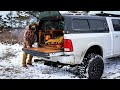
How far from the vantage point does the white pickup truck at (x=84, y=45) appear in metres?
5.89

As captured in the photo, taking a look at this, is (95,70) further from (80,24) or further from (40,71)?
(40,71)

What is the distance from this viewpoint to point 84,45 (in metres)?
6.07

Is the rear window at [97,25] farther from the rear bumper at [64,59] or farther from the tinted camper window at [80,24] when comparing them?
the rear bumper at [64,59]

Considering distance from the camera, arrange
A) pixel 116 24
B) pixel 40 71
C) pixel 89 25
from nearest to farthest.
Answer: pixel 89 25, pixel 40 71, pixel 116 24

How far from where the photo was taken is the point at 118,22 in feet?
25.0

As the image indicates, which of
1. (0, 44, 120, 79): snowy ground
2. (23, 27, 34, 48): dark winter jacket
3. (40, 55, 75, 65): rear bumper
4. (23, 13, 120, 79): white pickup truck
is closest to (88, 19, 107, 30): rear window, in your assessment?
(23, 13, 120, 79): white pickup truck

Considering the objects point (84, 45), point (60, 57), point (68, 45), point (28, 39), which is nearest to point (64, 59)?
point (60, 57)

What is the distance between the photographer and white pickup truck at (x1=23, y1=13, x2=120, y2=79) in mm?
5887

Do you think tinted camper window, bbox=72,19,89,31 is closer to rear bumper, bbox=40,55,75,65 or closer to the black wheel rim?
rear bumper, bbox=40,55,75,65

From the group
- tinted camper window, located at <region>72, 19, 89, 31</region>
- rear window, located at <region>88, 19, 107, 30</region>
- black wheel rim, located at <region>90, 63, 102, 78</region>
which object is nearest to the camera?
tinted camper window, located at <region>72, 19, 89, 31</region>

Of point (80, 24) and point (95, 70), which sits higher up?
point (80, 24)

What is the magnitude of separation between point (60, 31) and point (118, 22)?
211 cm

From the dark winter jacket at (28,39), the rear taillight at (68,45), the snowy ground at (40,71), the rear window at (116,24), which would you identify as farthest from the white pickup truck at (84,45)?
the dark winter jacket at (28,39)
